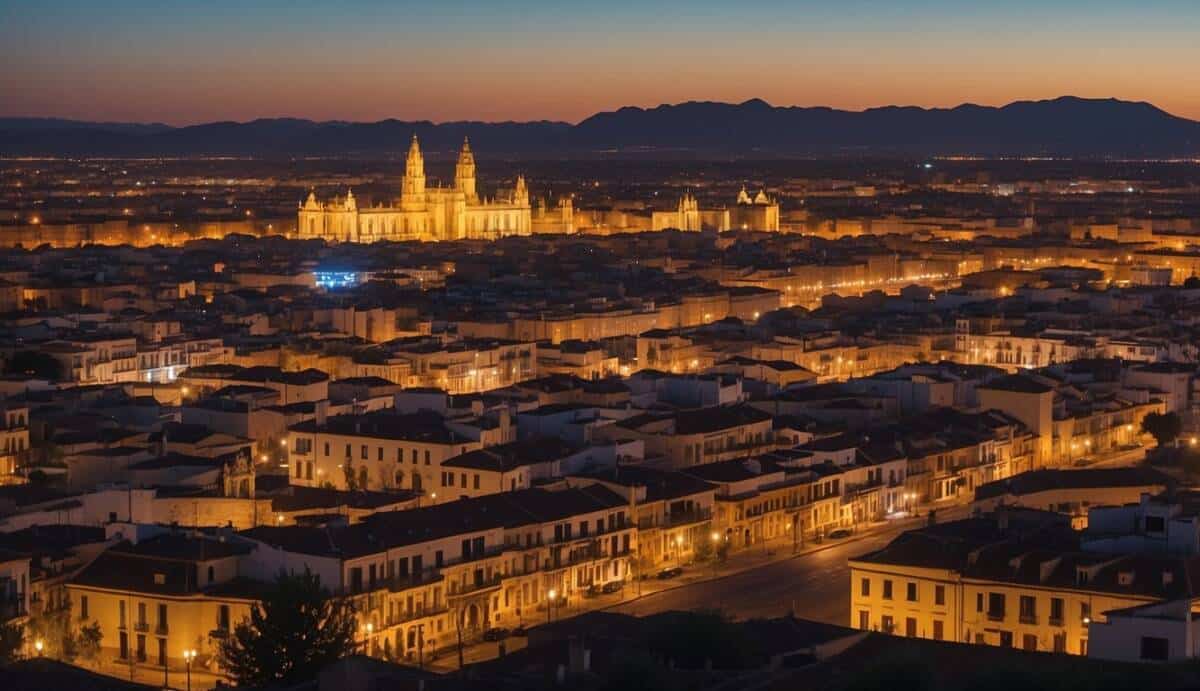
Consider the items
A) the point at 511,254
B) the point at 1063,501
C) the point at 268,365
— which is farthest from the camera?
the point at 511,254

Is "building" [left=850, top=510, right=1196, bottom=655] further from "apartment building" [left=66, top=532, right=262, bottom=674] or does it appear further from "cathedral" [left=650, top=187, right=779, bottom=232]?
"cathedral" [left=650, top=187, right=779, bottom=232]

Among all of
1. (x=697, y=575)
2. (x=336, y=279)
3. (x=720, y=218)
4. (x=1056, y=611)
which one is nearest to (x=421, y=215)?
(x=720, y=218)

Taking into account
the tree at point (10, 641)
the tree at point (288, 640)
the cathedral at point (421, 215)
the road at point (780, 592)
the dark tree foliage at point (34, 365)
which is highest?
the tree at point (288, 640)

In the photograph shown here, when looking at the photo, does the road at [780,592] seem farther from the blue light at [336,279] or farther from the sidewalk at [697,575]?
the blue light at [336,279]

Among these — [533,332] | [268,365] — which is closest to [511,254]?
[533,332]

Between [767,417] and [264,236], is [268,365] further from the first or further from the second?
[264,236]

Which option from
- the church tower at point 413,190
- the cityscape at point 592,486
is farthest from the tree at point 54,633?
the church tower at point 413,190

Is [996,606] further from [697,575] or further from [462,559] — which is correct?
[462,559]
